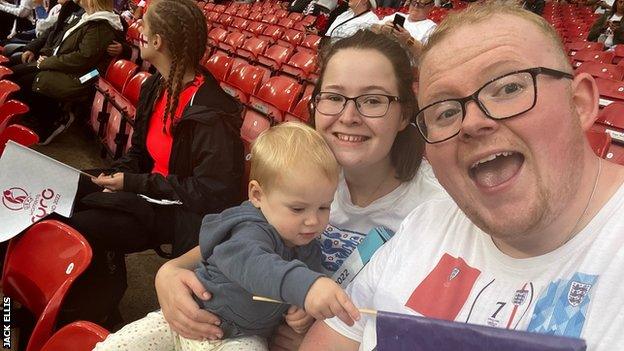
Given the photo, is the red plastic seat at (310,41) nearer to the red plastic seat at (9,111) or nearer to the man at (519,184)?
the red plastic seat at (9,111)

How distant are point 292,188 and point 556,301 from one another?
25.2 inches

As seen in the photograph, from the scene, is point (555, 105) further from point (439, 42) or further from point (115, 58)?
point (115, 58)

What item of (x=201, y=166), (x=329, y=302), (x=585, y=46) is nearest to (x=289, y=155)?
(x=329, y=302)

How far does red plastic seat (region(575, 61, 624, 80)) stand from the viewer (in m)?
4.40

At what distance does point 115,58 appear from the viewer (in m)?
4.37

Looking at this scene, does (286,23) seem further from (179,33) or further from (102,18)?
(179,33)

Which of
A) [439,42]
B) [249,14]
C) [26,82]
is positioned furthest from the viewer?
[249,14]

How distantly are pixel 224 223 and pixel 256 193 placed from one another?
130mm

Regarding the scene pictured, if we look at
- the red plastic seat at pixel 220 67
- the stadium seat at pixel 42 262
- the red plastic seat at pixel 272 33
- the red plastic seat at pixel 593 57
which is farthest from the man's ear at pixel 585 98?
the red plastic seat at pixel 272 33

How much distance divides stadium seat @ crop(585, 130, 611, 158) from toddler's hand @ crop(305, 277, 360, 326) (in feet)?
5.00

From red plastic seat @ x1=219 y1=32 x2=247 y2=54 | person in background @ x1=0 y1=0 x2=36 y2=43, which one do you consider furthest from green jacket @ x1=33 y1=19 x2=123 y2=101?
person in background @ x1=0 y1=0 x2=36 y2=43

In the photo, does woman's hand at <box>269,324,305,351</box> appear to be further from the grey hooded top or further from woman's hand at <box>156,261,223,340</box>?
woman's hand at <box>156,261,223,340</box>

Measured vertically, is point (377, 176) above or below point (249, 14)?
above

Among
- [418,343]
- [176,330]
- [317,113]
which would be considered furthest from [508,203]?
[176,330]
